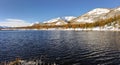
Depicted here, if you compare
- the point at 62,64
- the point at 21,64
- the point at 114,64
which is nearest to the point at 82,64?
the point at 62,64

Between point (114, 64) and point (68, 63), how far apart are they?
35.3 ft

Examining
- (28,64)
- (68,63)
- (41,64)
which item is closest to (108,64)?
(68,63)

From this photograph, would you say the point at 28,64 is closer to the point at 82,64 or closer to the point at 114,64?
the point at 82,64

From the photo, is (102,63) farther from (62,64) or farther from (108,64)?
(62,64)

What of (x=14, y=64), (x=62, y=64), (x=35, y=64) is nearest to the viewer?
(x=14, y=64)

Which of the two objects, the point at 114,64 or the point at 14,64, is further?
the point at 114,64

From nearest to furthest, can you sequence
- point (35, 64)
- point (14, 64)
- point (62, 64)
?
point (14, 64)
point (35, 64)
point (62, 64)

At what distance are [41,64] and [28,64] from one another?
14.3ft

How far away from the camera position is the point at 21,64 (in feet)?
117

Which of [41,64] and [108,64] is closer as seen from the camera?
[41,64]

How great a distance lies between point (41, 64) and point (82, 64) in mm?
9839

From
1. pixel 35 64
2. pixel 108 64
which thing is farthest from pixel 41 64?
pixel 108 64

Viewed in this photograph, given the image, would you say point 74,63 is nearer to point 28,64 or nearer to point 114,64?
point 114,64

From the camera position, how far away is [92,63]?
144 feet
